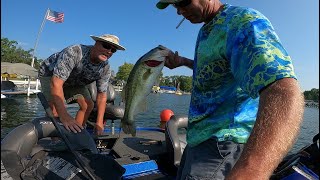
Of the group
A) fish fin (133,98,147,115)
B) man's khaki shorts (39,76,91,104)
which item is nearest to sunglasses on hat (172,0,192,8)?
fish fin (133,98,147,115)

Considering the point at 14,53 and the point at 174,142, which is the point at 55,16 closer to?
the point at 174,142

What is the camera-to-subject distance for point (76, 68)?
20.2ft

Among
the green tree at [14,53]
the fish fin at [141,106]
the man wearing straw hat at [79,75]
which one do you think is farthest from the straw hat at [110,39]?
the green tree at [14,53]

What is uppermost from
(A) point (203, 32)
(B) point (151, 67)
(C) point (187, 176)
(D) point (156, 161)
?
(A) point (203, 32)

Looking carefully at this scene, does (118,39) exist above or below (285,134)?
above

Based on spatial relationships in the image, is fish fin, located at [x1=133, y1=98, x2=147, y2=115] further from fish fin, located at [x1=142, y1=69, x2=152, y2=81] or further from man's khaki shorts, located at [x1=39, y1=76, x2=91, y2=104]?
man's khaki shorts, located at [x1=39, y1=76, x2=91, y2=104]

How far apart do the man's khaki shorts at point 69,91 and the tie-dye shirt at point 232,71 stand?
15.5 ft

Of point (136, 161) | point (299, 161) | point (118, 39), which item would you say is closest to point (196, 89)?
point (299, 161)

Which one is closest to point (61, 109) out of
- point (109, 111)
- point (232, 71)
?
point (109, 111)

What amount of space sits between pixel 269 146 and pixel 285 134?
94mm

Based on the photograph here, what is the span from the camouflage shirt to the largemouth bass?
2.80 metres

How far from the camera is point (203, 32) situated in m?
2.54

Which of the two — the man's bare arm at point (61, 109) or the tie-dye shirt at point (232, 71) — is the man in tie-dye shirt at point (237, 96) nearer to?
the tie-dye shirt at point (232, 71)

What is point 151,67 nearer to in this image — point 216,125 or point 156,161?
point 216,125
